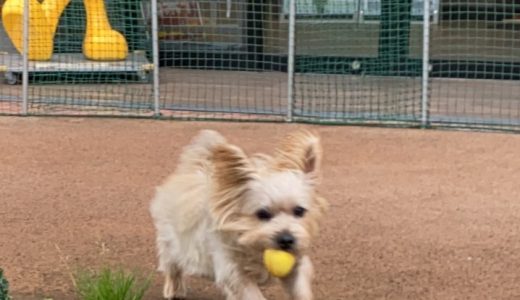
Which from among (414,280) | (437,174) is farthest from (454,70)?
(414,280)

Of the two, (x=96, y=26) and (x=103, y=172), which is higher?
(x=96, y=26)

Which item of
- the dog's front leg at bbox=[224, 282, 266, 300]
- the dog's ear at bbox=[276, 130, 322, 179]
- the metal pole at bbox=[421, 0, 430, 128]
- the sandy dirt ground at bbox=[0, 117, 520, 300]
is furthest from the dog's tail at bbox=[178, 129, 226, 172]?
the metal pole at bbox=[421, 0, 430, 128]

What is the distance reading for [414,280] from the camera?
17.2 ft

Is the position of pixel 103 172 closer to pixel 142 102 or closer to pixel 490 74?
pixel 142 102

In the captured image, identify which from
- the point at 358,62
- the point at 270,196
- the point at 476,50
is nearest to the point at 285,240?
the point at 270,196

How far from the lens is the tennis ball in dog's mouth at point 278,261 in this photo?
3973 mm

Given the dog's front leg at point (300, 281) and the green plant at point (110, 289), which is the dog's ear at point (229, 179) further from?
the green plant at point (110, 289)

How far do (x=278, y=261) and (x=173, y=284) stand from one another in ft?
3.71

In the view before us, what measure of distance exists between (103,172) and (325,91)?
5502mm

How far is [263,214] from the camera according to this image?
159 inches

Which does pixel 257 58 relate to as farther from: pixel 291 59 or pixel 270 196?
pixel 270 196

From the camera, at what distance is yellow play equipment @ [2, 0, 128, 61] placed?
13562 millimetres

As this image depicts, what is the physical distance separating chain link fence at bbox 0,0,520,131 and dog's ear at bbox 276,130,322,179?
7.04m

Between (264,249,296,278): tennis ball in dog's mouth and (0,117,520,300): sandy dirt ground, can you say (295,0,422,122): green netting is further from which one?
(264,249,296,278): tennis ball in dog's mouth
